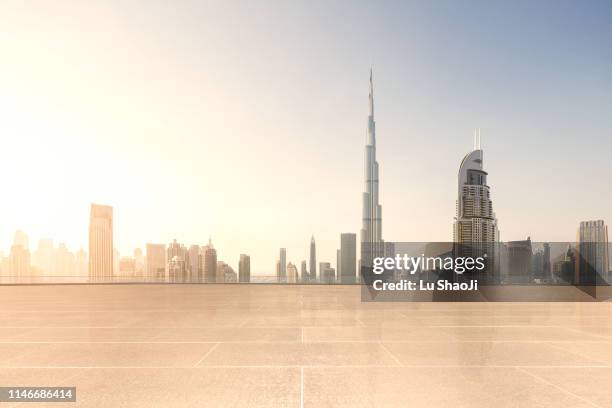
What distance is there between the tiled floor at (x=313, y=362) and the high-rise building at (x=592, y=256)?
21985 mm

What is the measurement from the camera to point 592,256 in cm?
4191

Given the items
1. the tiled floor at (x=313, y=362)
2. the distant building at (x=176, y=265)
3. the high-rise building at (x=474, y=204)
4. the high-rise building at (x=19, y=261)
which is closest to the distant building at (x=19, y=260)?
the high-rise building at (x=19, y=261)

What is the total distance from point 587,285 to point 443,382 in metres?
28.8

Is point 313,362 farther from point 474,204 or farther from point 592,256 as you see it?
point 474,204

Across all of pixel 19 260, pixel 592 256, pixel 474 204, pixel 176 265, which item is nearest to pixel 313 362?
pixel 592 256

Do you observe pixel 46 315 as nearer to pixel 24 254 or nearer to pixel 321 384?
pixel 321 384

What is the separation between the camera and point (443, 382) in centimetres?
605

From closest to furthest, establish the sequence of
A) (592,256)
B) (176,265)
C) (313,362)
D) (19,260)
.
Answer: (313,362) < (592,256) < (176,265) < (19,260)

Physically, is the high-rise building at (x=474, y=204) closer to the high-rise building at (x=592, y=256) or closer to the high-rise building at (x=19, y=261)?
the high-rise building at (x=592, y=256)

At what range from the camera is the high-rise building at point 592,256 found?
3150cm

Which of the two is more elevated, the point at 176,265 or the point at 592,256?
the point at 592,256

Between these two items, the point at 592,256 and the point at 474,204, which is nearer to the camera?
the point at 592,256

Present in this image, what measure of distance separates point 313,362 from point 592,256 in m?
43.5

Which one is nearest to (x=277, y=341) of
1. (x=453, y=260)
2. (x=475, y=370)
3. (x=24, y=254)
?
(x=475, y=370)
